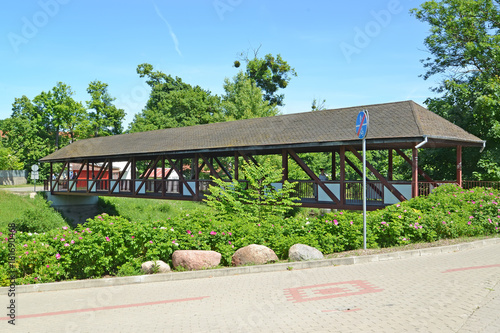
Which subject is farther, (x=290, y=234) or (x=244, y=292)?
(x=290, y=234)

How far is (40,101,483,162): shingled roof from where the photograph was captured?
15.1m

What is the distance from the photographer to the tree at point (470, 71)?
21734 millimetres

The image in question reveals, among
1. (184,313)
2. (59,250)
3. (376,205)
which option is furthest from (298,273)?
(376,205)

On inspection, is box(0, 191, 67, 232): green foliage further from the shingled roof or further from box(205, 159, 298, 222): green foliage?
box(205, 159, 298, 222): green foliage

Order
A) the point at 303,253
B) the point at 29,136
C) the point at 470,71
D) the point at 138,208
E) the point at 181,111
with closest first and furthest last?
1. the point at 303,253
2. the point at 470,71
3. the point at 138,208
4. the point at 181,111
5. the point at 29,136

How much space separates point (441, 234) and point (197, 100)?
141 ft

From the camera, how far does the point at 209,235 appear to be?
9.84 metres

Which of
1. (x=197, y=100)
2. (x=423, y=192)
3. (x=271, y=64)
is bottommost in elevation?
(x=423, y=192)

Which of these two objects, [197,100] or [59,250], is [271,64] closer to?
[197,100]

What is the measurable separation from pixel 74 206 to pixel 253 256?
30.0 m

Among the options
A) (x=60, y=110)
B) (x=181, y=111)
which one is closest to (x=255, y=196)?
(x=181, y=111)

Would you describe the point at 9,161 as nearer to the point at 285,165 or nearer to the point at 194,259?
the point at 285,165

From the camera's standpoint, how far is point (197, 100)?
51438mm

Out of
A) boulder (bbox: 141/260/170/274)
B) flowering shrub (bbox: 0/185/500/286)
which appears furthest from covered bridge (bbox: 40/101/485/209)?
boulder (bbox: 141/260/170/274)
